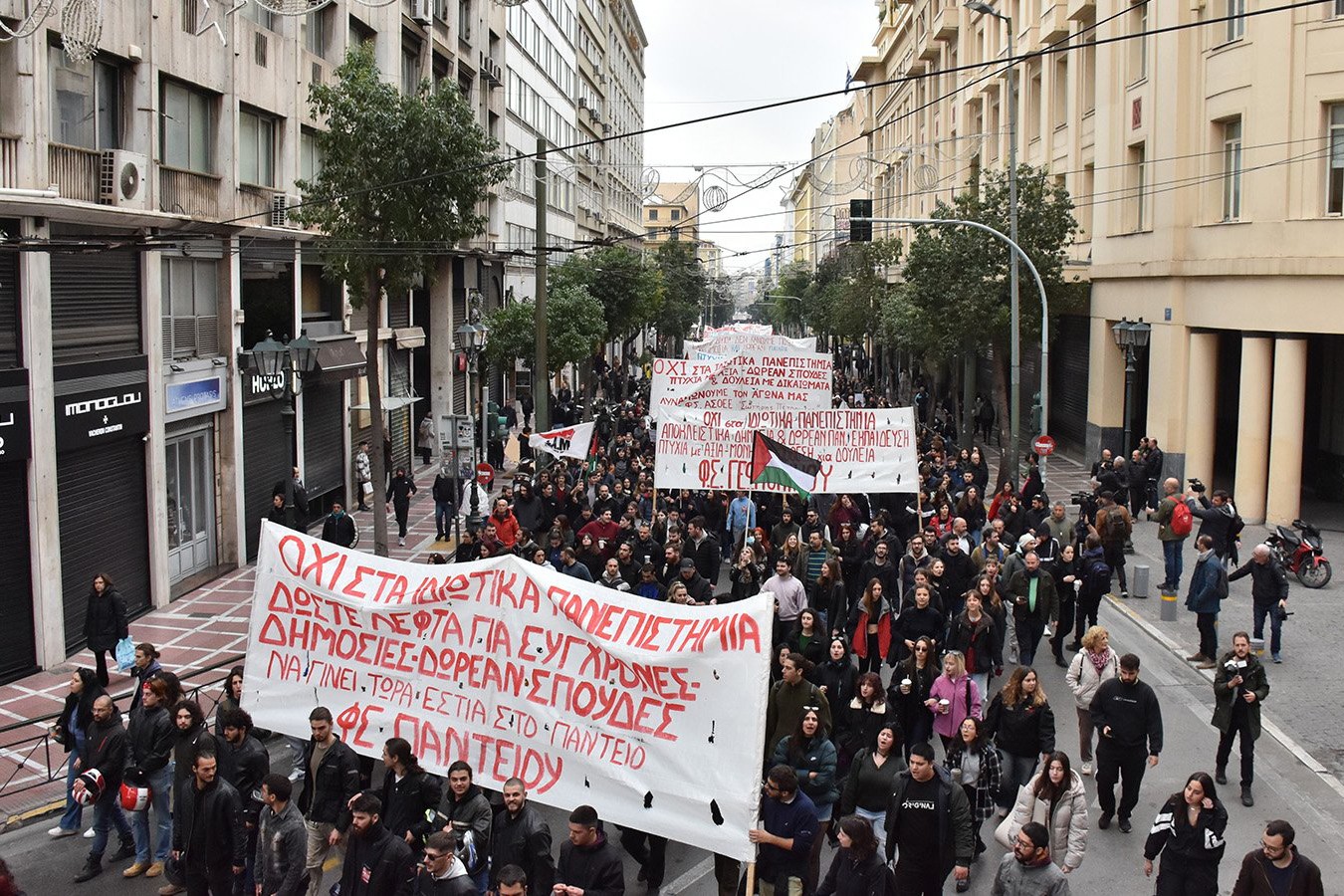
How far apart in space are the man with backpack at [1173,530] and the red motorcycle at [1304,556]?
66.4 inches

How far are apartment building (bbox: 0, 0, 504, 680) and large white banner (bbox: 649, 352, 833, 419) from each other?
4.81 metres

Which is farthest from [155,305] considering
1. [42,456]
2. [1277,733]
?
[1277,733]

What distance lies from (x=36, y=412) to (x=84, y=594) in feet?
9.54

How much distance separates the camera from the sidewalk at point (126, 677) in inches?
503

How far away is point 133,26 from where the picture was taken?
779 inches

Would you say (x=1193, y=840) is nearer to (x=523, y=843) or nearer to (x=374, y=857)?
(x=523, y=843)

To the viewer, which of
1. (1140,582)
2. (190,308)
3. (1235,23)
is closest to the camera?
(1140,582)

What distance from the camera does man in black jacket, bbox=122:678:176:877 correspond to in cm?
1041

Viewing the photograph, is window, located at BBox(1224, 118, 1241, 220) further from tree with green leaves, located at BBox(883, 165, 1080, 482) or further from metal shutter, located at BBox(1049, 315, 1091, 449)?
metal shutter, located at BBox(1049, 315, 1091, 449)

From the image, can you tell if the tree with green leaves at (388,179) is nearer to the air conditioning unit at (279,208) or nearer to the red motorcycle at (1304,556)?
the air conditioning unit at (279,208)

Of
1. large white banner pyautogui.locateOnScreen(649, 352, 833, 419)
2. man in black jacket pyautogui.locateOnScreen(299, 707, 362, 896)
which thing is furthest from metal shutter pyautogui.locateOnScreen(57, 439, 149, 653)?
man in black jacket pyautogui.locateOnScreen(299, 707, 362, 896)

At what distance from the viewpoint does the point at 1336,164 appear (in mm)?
25562

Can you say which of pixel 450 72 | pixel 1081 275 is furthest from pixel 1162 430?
pixel 450 72

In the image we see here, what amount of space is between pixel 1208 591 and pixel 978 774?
6353 millimetres
